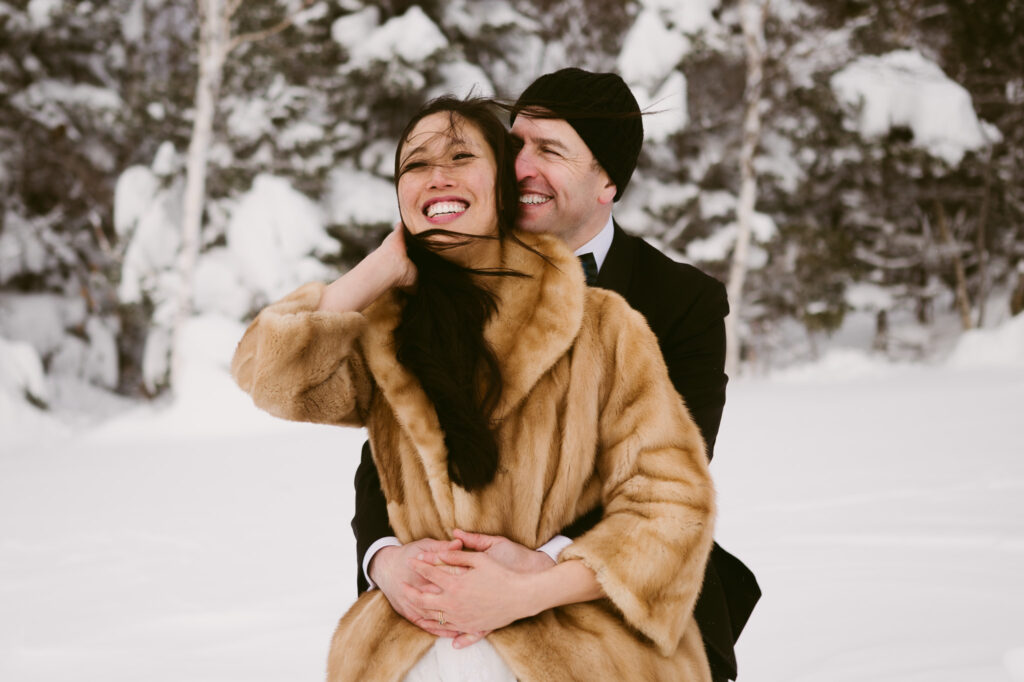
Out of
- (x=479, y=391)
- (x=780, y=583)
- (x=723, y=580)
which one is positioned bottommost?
(x=780, y=583)

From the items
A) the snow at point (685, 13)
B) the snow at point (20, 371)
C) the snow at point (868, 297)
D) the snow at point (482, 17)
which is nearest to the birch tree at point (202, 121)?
the snow at point (20, 371)

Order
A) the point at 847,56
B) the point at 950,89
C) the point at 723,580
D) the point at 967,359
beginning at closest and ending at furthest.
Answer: the point at 723,580 → the point at 967,359 → the point at 950,89 → the point at 847,56

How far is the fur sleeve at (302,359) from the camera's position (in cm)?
138

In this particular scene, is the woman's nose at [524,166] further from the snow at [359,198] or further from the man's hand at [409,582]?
the snow at [359,198]

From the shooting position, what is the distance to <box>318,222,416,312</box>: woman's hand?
148 centimetres

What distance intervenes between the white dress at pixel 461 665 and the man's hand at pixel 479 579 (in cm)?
2

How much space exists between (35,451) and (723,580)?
26.7 feet

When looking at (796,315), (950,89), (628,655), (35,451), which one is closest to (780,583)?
(628,655)

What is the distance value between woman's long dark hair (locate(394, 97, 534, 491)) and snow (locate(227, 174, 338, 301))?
28.3 feet

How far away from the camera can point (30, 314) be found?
39.6ft

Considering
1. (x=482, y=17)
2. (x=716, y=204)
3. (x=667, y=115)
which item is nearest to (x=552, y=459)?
(x=667, y=115)

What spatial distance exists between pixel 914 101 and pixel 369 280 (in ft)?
40.9

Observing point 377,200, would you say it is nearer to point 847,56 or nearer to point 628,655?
point 847,56

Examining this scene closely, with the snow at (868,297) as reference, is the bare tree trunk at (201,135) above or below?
above
